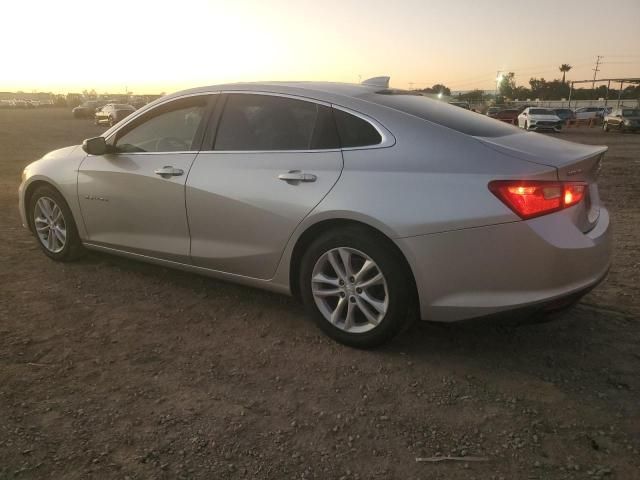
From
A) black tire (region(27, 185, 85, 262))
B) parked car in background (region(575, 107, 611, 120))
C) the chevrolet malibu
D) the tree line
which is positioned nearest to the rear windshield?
the chevrolet malibu

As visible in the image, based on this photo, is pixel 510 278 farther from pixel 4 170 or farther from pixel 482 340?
pixel 4 170

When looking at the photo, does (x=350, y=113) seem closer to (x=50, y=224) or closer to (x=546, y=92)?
(x=50, y=224)

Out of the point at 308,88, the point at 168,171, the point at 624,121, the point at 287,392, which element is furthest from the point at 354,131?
the point at 624,121

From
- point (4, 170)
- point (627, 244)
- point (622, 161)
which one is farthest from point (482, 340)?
point (622, 161)

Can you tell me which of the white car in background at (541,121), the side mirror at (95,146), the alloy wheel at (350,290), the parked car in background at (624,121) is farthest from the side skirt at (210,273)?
the parked car in background at (624,121)

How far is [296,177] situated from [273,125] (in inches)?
20.5

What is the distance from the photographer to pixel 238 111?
3783 millimetres

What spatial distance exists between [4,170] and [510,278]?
39.9 ft

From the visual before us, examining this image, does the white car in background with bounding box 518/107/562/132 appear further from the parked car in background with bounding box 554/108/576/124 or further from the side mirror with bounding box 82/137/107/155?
the side mirror with bounding box 82/137/107/155

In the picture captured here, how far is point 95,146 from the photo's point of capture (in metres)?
4.32

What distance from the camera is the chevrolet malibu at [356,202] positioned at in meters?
2.74

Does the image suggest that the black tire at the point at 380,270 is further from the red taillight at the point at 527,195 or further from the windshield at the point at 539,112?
the windshield at the point at 539,112

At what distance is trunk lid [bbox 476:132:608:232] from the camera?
9.21 feet

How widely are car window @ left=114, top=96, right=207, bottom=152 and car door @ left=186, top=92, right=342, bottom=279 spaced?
24 cm
